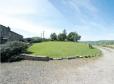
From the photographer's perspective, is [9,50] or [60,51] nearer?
[9,50]

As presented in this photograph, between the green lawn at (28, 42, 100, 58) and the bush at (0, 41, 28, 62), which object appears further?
the green lawn at (28, 42, 100, 58)

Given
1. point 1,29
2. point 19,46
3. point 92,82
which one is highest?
point 1,29

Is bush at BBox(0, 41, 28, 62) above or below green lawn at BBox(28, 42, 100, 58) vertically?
above

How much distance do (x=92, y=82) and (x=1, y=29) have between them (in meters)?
33.6

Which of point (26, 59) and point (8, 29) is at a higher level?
point (8, 29)

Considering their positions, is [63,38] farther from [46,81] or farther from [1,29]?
[46,81]

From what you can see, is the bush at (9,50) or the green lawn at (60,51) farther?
the green lawn at (60,51)

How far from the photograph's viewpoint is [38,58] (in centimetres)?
1777

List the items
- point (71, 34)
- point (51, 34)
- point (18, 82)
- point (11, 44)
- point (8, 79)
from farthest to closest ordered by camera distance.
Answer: point (71, 34), point (51, 34), point (11, 44), point (8, 79), point (18, 82)

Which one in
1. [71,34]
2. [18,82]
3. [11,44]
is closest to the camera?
[18,82]

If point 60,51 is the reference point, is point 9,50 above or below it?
above

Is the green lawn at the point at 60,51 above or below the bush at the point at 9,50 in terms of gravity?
below

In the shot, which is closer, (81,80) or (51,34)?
(81,80)

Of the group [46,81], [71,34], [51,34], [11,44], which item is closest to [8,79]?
[46,81]
